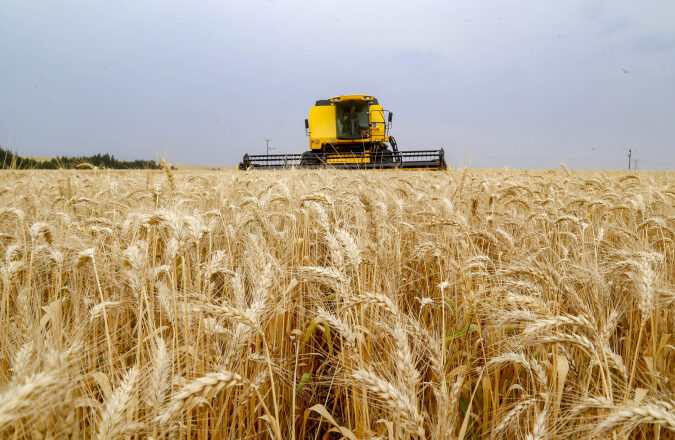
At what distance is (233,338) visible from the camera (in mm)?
1186

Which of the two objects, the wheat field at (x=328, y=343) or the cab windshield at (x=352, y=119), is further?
the cab windshield at (x=352, y=119)

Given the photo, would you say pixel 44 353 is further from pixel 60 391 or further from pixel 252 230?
pixel 252 230

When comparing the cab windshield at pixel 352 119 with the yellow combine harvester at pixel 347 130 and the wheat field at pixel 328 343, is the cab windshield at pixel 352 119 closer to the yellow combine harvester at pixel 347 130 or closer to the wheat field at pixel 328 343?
the yellow combine harvester at pixel 347 130

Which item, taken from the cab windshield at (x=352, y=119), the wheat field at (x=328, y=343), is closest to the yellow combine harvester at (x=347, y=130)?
the cab windshield at (x=352, y=119)

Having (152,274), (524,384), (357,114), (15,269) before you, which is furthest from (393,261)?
(357,114)

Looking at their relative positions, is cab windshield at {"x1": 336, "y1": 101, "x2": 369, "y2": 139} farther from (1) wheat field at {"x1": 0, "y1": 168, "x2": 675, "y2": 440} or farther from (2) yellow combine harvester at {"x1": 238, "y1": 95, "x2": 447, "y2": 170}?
(1) wheat field at {"x1": 0, "y1": 168, "x2": 675, "y2": 440}

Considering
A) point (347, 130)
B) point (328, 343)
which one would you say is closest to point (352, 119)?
point (347, 130)

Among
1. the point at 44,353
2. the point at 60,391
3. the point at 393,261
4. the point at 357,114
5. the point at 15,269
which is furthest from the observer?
Result: the point at 357,114

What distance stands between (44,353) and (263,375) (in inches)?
25.3

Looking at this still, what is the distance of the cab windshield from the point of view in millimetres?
15438

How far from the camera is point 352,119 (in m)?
15.6

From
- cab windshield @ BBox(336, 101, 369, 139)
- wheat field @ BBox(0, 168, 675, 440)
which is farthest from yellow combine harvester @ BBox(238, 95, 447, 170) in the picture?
wheat field @ BBox(0, 168, 675, 440)

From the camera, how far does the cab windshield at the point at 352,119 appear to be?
50.6ft

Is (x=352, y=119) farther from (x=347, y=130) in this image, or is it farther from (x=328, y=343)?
(x=328, y=343)
